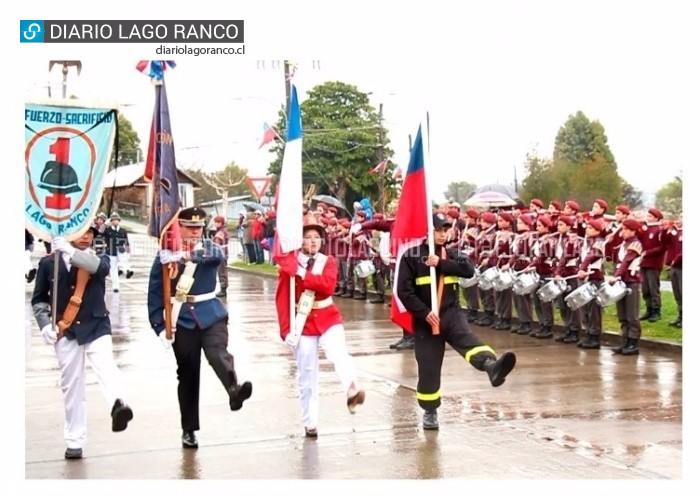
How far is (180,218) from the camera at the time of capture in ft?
29.4

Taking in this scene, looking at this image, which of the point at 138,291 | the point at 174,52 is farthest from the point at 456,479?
the point at 138,291

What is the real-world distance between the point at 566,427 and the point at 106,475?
12.2 feet

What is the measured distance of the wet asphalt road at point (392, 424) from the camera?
26.9 ft

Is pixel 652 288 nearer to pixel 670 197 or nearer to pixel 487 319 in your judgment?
pixel 487 319

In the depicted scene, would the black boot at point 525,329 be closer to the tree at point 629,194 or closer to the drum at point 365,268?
the drum at point 365,268

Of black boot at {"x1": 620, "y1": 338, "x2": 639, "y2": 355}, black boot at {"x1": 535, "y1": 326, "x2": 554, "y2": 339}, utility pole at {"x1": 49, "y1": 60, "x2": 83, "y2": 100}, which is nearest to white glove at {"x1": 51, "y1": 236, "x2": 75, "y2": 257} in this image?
utility pole at {"x1": 49, "y1": 60, "x2": 83, "y2": 100}

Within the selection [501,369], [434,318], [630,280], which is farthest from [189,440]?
[630,280]

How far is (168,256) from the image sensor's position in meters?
8.73

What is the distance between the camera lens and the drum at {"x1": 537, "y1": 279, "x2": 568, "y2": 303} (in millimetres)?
14703

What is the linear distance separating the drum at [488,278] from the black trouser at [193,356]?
7.70 metres

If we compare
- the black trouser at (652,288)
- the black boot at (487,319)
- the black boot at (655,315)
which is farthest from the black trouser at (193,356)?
the black trouser at (652,288)

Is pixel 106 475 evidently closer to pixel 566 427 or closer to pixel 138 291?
pixel 566 427

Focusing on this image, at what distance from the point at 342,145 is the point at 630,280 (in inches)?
695

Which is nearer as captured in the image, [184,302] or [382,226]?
[184,302]
